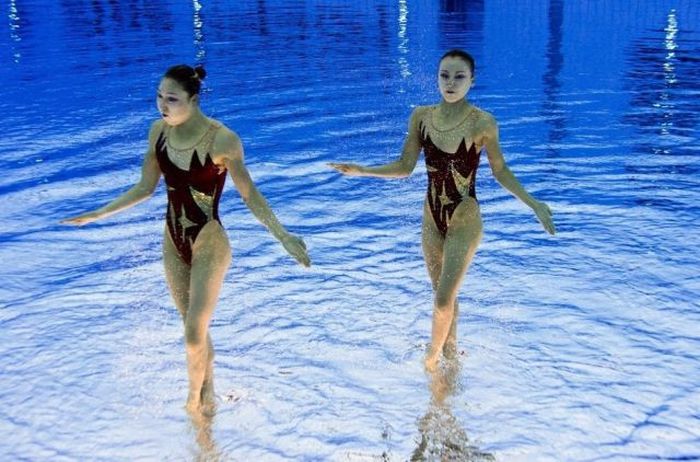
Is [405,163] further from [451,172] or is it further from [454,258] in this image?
[454,258]

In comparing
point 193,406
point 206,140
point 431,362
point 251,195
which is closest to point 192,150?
point 206,140

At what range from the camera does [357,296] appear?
7344mm

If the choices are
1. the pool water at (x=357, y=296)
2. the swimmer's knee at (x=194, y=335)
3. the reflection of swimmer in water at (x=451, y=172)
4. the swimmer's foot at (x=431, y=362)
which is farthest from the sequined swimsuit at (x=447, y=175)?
the swimmer's knee at (x=194, y=335)

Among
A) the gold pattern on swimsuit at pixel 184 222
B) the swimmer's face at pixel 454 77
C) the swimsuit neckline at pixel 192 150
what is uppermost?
the swimmer's face at pixel 454 77

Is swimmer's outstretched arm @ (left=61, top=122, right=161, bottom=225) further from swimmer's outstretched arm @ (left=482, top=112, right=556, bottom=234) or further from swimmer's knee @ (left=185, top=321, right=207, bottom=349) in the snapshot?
swimmer's outstretched arm @ (left=482, top=112, right=556, bottom=234)

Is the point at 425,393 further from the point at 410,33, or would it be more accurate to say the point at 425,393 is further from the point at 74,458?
the point at 410,33

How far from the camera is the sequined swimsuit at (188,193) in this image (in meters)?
4.93

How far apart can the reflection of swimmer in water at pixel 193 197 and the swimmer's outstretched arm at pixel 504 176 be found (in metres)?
1.57

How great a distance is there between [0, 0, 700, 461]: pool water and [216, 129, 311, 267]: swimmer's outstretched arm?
1.26 metres

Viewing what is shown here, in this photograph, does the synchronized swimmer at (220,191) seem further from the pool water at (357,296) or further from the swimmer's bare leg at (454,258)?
the pool water at (357,296)

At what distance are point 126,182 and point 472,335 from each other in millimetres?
6248

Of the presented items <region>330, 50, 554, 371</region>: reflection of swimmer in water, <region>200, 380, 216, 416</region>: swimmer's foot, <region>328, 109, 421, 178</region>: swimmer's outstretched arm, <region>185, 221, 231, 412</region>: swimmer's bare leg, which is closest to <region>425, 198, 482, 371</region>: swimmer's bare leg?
<region>330, 50, 554, 371</region>: reflection of swimmer in water

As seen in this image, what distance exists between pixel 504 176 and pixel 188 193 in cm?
218

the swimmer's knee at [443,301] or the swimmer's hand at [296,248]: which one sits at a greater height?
the swimmer's hand at [296,248]
